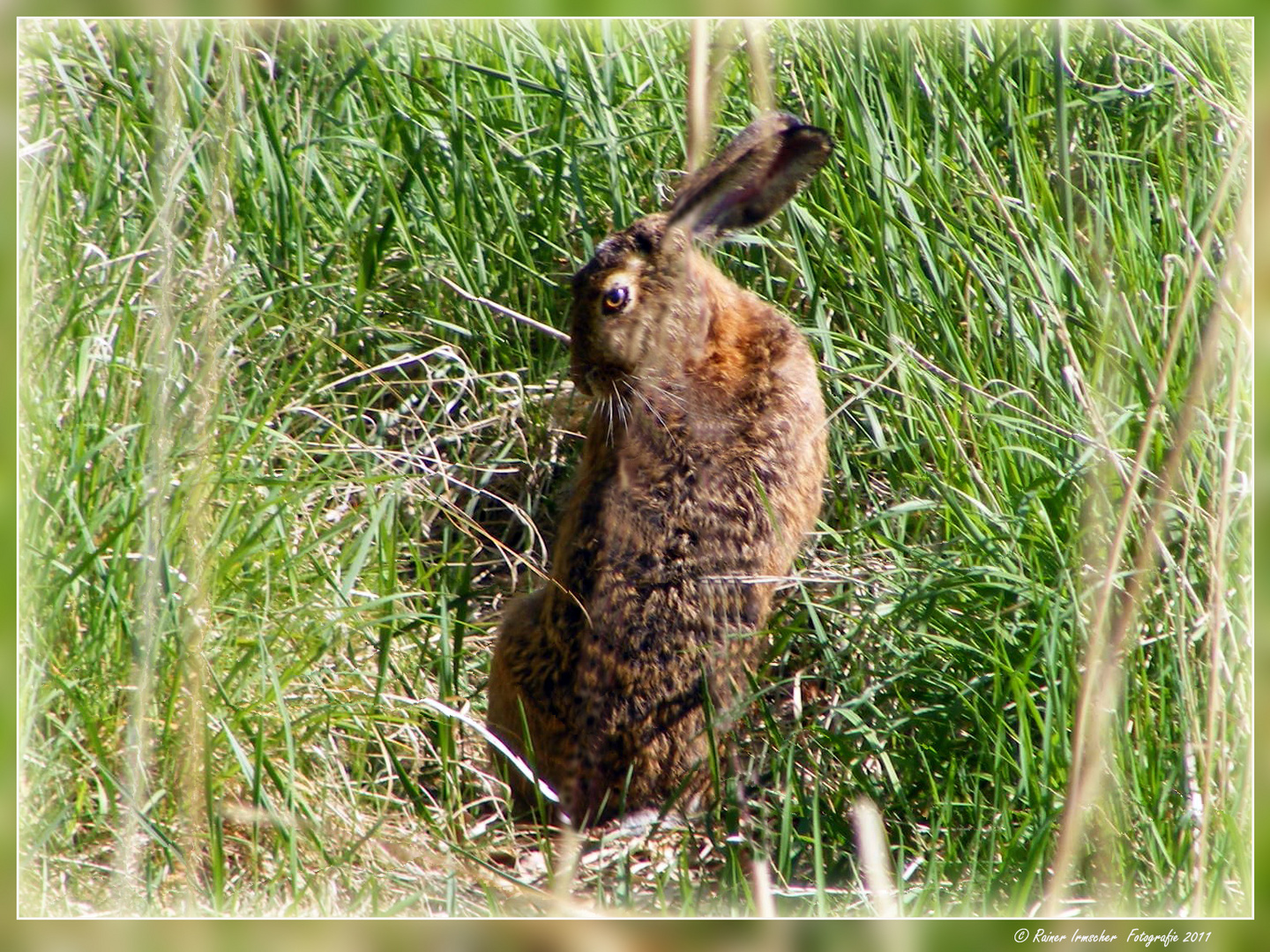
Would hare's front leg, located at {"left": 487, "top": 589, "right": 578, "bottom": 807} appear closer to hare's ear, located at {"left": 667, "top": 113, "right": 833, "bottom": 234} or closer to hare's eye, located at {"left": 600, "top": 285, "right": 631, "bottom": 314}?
hare's eye, located at {"left": 600, "top": 285, "right": 631, "bottom": 314}

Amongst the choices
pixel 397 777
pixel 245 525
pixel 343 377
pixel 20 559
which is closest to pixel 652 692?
pixel 397 777

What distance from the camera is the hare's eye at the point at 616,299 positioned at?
3311 millimetres

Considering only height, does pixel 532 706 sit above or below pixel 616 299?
below

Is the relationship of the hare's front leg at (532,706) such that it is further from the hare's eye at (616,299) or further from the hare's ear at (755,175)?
the hare's ear at (755,175)

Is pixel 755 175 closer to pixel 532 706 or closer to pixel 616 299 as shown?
pixel 616 299

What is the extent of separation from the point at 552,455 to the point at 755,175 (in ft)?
3.89

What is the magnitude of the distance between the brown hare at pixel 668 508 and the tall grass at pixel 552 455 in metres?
0.15

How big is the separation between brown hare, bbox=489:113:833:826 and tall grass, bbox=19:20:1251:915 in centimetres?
15

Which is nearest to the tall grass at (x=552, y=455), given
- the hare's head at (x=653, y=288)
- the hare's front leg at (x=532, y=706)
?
the hare's front leg at (x=532, y=706)

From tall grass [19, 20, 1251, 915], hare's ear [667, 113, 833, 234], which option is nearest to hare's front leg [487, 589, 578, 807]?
tall grass [19, 20, 1251, 915]

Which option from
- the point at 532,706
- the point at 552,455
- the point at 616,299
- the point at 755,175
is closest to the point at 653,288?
the point at 616,299

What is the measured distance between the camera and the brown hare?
2998 millimetres

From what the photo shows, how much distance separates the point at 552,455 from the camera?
12.3 ft

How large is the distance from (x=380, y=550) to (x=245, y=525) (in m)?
0.41
